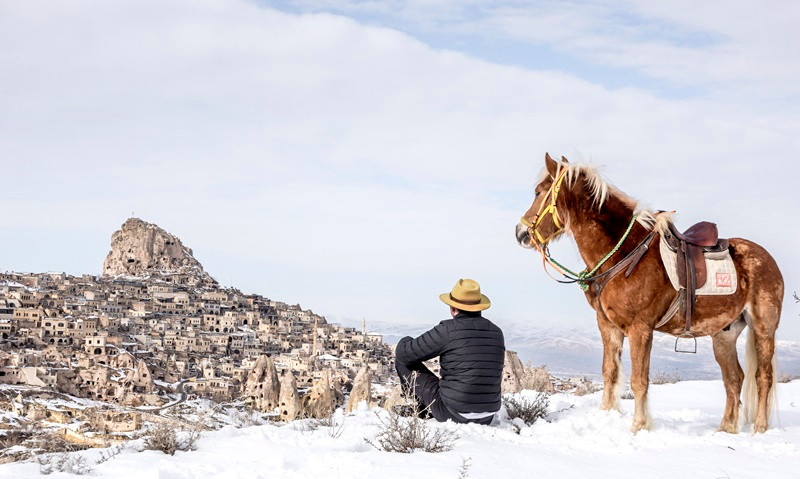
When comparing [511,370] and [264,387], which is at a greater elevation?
[511,370]

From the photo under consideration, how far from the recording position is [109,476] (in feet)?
17.9

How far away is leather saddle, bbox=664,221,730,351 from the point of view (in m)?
8.00

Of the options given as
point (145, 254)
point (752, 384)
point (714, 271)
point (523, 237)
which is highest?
point (145, 254)

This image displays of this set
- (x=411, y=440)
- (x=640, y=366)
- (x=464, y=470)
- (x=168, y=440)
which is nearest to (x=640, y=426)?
(x=640, y=366)

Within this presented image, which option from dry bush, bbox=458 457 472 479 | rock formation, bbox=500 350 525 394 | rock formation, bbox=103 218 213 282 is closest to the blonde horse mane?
dry bush, bbox=458 457 472 479

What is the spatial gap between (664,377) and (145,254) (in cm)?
15720

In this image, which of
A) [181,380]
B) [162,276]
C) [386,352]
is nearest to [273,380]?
[181,380]

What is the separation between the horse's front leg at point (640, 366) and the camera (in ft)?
25.3

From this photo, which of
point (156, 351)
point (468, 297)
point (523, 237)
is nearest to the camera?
point (468, 297)

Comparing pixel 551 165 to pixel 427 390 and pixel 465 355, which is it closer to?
pixel 465 355

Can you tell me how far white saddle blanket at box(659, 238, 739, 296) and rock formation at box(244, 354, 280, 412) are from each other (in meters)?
52.8

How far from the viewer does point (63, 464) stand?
5.68 metres

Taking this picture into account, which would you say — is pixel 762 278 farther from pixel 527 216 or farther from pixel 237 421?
pixel 237 421

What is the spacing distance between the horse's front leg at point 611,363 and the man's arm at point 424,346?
2083mm
